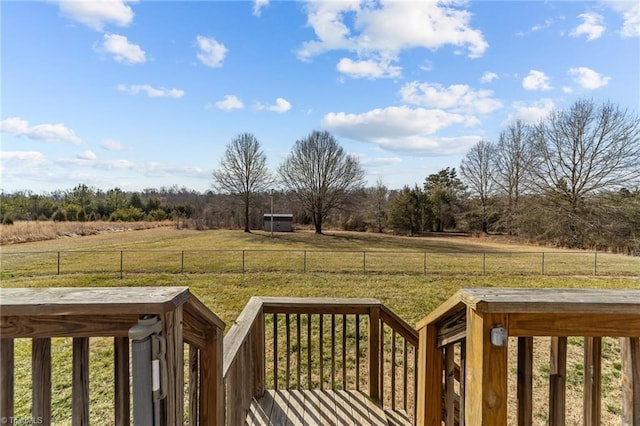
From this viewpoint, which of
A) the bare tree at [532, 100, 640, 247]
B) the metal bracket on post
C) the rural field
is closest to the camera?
the metal bracket on post

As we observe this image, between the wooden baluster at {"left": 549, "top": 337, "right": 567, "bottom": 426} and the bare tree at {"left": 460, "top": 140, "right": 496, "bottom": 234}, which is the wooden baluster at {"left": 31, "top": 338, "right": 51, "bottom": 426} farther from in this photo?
the bare tree at {"left": 460, "top": 140, "right": 496, "bottom": 234}

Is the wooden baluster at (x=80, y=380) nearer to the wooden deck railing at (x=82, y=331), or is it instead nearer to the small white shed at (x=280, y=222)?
the wooden deck railing at (x=82, y=331)

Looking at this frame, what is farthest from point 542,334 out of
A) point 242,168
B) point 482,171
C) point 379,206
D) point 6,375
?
point 379,206

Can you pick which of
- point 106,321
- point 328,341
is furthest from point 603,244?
point 106,321

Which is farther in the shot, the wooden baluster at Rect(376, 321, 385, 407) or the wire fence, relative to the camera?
the wire fence

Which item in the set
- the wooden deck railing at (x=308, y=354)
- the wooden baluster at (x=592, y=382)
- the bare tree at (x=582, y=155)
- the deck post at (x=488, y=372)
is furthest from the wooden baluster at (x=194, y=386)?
the bare tree at (x=582, y=155)

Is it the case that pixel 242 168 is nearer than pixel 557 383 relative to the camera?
No

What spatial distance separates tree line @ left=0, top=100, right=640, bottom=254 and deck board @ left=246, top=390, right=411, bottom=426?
897 inches

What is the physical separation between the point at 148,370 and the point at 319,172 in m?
28.0

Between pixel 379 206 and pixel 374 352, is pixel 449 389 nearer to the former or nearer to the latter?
pixel 374 352

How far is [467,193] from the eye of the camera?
32094mm

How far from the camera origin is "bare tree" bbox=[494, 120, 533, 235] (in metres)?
24.7

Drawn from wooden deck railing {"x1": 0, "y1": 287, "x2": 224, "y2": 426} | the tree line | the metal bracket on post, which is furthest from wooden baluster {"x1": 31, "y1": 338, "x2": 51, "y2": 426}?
the tree line

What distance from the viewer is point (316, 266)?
39.1 feet
